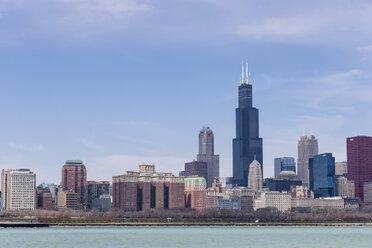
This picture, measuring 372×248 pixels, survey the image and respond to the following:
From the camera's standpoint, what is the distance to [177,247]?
144 metres

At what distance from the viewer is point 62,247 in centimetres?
14475

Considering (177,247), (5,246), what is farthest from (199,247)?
(5,246)

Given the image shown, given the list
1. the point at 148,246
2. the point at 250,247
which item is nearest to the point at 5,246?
the point at 148,246

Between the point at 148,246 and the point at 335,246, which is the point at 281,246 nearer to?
the point at 335,246

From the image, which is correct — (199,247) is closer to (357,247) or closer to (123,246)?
(123,246)

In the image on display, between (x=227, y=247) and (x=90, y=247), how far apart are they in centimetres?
2675

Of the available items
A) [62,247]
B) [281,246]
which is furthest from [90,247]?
[281,246]

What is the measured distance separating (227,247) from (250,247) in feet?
14.8

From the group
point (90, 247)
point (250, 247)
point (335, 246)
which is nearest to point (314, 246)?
point (335, 246)

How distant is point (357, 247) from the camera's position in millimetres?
144125

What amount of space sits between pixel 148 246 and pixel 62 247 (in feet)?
55.5

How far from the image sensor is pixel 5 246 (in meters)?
147

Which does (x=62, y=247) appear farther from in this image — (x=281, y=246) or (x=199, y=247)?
(x=281, y=246)

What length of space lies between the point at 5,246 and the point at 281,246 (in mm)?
54900
